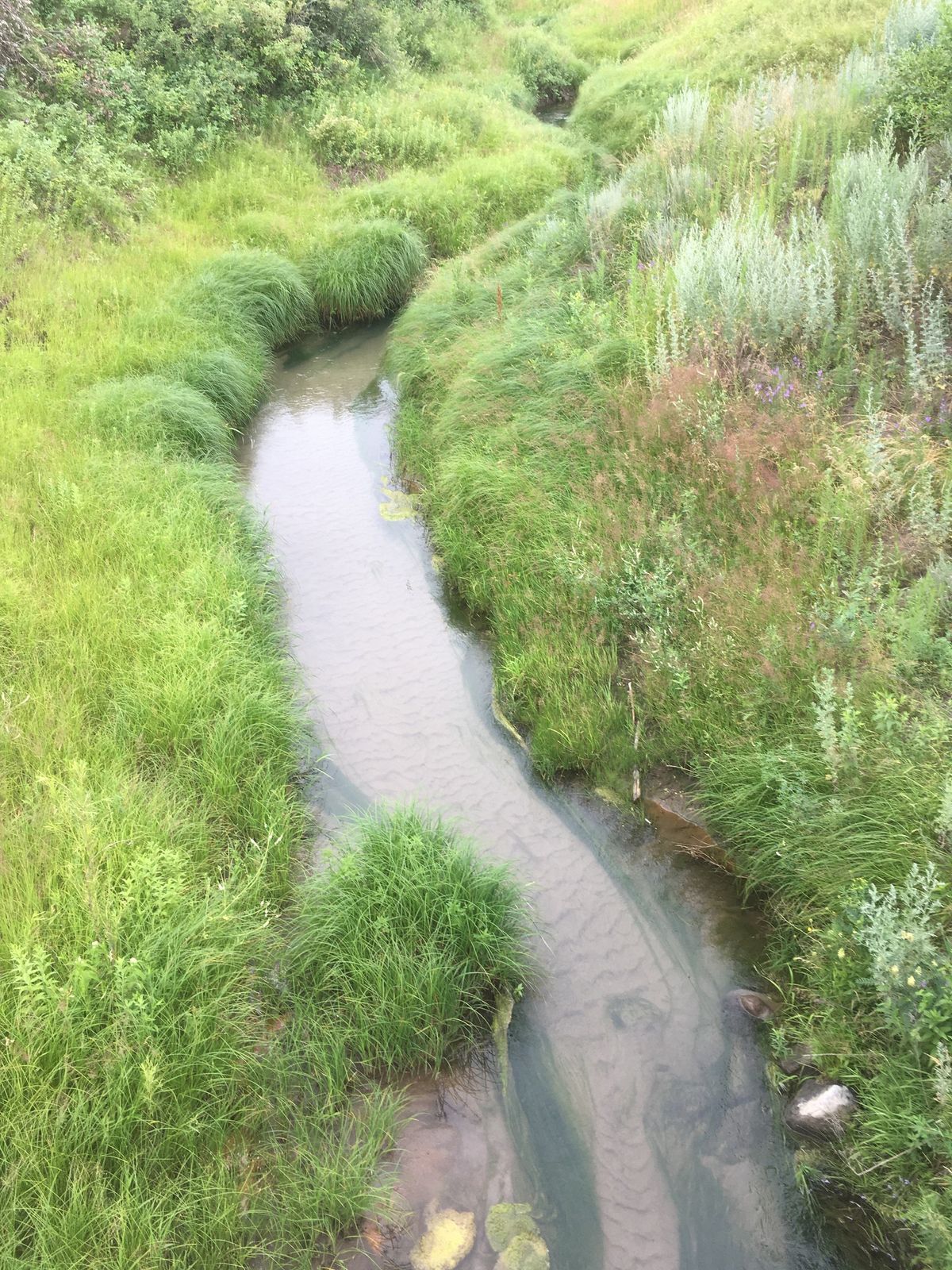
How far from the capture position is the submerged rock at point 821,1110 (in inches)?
122

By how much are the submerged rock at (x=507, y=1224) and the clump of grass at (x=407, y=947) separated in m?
0.59

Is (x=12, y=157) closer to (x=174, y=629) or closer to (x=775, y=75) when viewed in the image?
(x=174, y=629)

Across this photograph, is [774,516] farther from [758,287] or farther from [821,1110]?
[821,1110]

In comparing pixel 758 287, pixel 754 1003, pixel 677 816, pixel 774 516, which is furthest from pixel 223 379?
pixel 754 1003

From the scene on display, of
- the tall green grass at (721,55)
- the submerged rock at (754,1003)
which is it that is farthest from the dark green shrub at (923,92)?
the submerged rock at (754,1003)

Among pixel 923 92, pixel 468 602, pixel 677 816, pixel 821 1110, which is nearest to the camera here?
pixel 821 1110

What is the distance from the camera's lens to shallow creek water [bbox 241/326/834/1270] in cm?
306

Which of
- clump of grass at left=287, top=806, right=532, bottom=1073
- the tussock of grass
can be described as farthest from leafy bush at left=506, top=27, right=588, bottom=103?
clump of grass at left=287, top=806, right=532, bottom=1073

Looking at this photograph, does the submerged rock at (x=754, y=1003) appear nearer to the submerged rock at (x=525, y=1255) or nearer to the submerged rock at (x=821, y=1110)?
the submerged rock at (x=821, y=1110)

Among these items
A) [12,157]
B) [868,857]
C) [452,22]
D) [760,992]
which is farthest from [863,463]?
[452,22]

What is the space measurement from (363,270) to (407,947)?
951 centimetres

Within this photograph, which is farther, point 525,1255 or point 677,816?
point 677,816

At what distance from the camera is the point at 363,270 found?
11.0 meters

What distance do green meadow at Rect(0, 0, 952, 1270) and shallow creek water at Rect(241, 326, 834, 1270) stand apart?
195 millimetres
